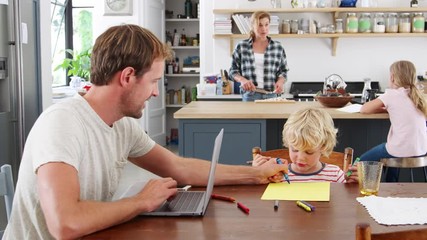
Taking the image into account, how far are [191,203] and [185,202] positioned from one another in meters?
0.02

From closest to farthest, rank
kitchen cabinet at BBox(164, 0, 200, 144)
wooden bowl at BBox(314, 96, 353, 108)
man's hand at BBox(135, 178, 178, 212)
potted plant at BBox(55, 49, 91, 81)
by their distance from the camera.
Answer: man's hand at BBox(135, 178, 178, 212) < wooden bowl at BBox(314, 96, 353, 108) < potted plant at BBox(55, 49, 91, 81) < kitchen cabinet at BBox(164, 0, 200, 144)

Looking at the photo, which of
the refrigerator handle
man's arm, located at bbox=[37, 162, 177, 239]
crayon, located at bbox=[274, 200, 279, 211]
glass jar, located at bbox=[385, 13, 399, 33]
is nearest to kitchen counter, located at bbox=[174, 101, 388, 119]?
the refrigerator handle

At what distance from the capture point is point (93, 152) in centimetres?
157

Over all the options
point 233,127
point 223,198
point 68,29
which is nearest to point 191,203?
point 223,198

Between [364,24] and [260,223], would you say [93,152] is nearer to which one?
[260,223]

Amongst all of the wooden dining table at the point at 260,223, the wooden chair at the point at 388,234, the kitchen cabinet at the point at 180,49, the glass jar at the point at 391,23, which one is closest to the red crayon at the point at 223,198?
the wooden dining table at the point at 260,223

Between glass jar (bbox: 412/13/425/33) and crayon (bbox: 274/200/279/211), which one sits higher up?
glass jar (bbox: 412/13/425/33)

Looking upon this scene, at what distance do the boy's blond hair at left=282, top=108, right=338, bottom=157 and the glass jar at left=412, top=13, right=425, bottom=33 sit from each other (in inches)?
176

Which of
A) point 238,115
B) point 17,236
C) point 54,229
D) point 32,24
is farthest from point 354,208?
point 32,24

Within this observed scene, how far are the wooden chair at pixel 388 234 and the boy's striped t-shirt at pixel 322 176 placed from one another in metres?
1.05

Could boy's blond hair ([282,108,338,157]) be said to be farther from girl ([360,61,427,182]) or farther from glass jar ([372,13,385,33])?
glass jar ([372,13,385,33])

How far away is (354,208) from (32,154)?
906 millimetres

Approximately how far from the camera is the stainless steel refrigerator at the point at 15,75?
3672mm

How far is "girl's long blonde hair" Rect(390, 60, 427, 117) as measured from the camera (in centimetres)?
340
